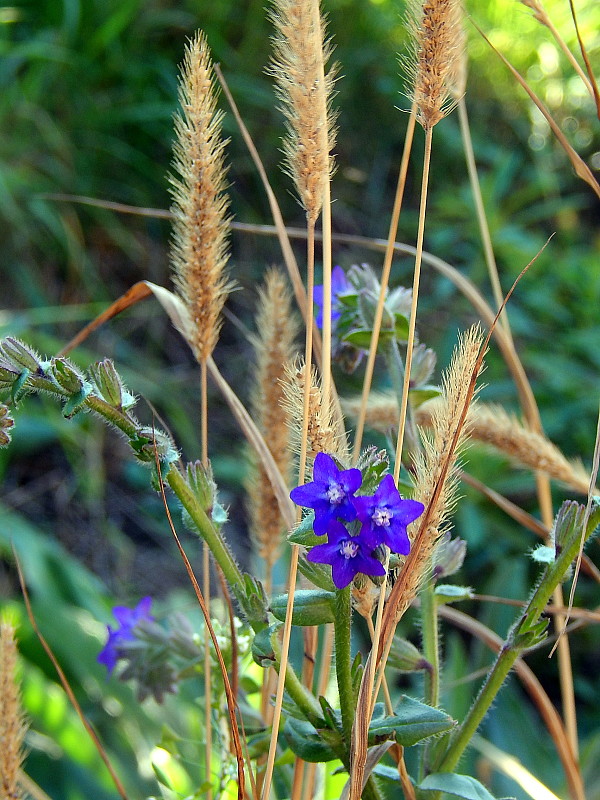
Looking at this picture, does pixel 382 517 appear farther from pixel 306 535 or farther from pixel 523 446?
pixel 523 446

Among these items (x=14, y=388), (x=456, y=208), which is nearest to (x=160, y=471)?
(x=14, y=388)

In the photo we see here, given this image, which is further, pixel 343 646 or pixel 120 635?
pixel 120 635

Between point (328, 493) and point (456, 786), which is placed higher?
point (328, 493)

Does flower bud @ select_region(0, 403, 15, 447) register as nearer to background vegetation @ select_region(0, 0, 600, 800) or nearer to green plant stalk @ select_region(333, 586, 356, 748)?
green plant stalk @ select_region(333, 586, 356, 748)

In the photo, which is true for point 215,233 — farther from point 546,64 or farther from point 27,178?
point 546,64

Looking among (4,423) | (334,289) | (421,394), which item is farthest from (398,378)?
(4,423)

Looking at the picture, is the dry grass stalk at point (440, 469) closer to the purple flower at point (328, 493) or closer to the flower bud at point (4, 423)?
the purple flower at point (328, 493)

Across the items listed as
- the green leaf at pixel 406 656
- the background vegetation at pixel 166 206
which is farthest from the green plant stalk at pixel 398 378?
the background vegetation at pixel 166 206

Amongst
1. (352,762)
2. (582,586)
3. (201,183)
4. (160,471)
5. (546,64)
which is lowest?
(582,586)
